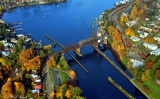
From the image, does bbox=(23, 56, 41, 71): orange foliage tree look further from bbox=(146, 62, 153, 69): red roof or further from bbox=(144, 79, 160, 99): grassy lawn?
bbox=(146, 62, 153, 69): red roof

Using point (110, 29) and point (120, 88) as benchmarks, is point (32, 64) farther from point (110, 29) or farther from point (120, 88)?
point (110, 29)

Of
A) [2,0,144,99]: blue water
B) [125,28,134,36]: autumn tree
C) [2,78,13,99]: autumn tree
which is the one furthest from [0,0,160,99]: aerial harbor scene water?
[125,28,134,36]: autumn tree

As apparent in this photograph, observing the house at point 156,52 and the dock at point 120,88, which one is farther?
the house at point 156,52

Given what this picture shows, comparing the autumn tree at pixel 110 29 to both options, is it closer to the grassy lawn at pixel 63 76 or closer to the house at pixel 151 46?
the house at pixel 151 46

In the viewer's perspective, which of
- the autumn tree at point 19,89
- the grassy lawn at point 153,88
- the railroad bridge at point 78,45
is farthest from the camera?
the railroad bridge at point 78,45

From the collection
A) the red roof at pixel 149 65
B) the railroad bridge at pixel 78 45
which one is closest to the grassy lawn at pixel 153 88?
the red roof at pixel 149 65

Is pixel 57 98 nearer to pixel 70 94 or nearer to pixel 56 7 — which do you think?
pixel 70 94

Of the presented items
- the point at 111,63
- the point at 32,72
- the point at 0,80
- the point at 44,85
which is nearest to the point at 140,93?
the point at 111,63

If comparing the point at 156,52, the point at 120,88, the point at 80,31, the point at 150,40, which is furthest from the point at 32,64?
the point at 150,40

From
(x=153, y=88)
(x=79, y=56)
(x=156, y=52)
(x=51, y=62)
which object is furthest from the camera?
(x=79, y=56)
